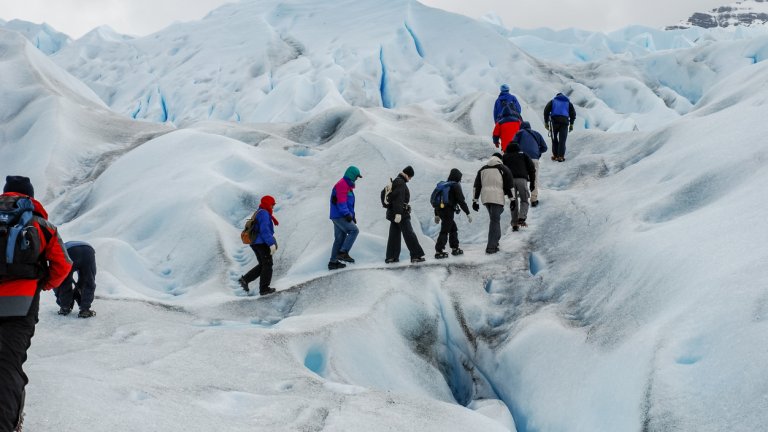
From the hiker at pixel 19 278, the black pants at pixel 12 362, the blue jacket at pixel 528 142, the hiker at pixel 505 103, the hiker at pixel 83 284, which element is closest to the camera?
the black pants at pixel 12 362

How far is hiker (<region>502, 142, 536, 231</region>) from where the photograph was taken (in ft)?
34.3

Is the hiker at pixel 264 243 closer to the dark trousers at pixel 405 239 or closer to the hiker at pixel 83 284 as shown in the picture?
the dark trousers at pixel 405 239

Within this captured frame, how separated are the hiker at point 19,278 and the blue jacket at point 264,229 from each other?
15.6 ft

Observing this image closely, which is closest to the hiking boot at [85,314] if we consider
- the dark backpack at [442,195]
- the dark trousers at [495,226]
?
the dark backpack at [442,195]

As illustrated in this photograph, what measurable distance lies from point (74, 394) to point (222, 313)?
4.08 meters

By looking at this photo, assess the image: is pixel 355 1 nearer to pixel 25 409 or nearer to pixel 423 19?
pixel 423 19

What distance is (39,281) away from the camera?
14.4ft

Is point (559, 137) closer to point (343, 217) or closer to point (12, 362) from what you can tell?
point (343, 217)

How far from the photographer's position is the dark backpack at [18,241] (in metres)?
4.13

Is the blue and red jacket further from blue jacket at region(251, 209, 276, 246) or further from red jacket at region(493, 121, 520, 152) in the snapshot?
red jacket at region(493, 121, 520, 152)

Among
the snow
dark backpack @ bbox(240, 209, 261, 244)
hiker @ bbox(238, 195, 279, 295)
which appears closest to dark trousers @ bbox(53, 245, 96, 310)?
the snow

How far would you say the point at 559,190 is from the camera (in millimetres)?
12500

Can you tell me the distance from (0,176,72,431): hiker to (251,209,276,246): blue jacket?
15.6ft

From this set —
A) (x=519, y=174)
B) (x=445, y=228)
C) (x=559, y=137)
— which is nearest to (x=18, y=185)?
(x=445, y=228)
